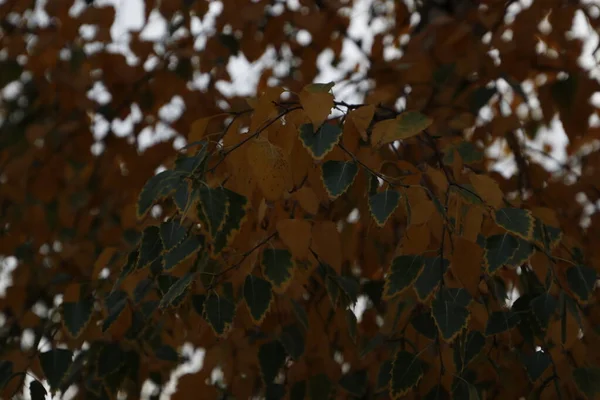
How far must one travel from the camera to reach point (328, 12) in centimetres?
179

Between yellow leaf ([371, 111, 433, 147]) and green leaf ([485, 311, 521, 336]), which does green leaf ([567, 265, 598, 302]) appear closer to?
green leaf ([485, 311, 521, 336])

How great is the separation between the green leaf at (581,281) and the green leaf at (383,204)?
0.27 meters

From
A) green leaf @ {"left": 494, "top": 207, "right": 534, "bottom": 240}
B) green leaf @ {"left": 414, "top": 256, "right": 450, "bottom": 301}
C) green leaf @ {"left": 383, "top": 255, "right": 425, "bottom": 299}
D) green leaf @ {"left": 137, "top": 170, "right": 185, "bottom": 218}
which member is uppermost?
green leaf @ {"left": 137, "top": 170, "right": 185, "bottom": 218}

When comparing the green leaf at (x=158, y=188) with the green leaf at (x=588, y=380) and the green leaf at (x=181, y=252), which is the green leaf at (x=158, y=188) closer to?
the green leaf at (x=181, y=252)

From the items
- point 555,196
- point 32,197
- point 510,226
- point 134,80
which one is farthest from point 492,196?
point 32,197

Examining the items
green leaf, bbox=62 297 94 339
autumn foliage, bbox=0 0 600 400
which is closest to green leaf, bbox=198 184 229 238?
autumn foliage, bbox=0 0 600 400

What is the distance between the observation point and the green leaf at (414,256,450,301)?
80 cm

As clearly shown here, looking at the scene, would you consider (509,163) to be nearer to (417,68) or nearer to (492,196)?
(417,68)

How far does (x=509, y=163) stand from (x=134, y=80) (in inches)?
40.3

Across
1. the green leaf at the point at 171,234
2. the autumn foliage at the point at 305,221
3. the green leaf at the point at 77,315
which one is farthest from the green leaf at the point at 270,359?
the green leaf at the point at 171,234

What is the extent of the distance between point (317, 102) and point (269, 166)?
3.5 inches

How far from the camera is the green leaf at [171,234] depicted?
0.74 m

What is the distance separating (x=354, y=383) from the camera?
3.70 feet

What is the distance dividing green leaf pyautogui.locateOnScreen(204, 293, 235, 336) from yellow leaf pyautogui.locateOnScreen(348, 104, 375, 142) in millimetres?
235
